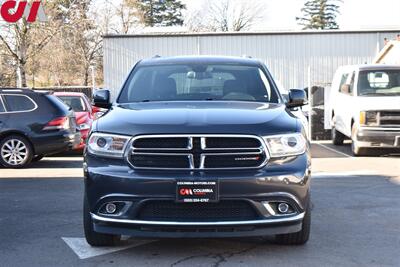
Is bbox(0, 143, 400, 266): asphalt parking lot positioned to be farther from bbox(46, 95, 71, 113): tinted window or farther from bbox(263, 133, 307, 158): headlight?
bbox(46, 95, 71, 113): tinted window

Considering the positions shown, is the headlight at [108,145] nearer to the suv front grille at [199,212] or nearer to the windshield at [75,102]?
the suv front grille at [199,212]

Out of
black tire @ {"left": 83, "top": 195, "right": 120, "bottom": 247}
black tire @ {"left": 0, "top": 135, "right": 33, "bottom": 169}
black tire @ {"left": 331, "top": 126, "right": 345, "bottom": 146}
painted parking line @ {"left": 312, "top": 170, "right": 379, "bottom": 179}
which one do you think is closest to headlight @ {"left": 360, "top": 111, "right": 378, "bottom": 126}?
painted parking line @ {"left": 312, "top": 170, "right": 379, "bottom": 179}

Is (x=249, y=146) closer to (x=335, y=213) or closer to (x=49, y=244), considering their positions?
(x=49, y=244)

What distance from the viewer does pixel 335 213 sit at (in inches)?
270

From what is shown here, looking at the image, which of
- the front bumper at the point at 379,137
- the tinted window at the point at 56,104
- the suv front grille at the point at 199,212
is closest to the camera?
the suv front grille at the point at 199,212

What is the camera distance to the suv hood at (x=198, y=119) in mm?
4703

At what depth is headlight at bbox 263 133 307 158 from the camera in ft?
15.5

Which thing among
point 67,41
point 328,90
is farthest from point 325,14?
point 328,90

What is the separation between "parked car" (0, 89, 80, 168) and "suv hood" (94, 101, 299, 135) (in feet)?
20.8

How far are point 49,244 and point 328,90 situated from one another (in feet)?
41.1

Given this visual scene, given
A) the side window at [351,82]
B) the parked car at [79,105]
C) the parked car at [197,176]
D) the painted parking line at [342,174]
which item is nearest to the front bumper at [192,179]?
the parked car at [197,176]

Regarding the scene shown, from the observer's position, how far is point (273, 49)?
28.3 meters

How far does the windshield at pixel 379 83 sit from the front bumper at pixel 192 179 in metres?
8.78

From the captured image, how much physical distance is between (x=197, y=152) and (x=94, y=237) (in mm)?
1294
